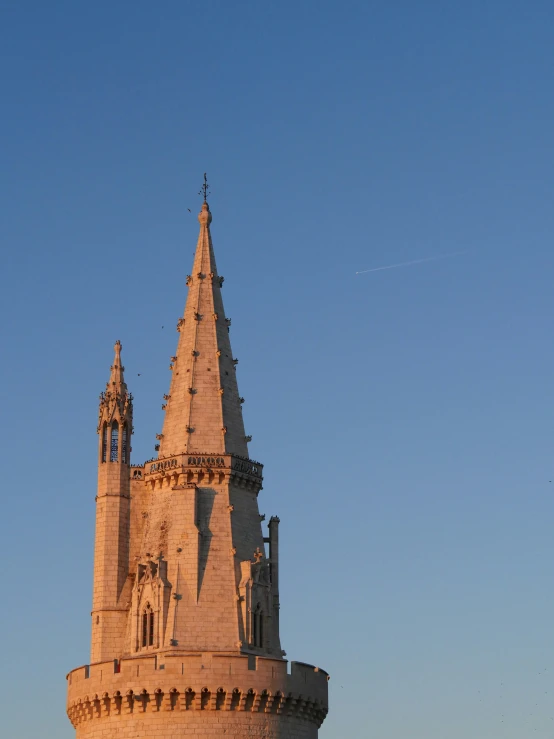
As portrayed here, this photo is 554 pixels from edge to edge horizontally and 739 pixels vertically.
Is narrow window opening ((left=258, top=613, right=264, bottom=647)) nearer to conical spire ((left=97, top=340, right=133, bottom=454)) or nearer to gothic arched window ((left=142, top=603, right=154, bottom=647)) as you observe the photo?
gothic arched window ((left=142, top=603, right=154, bottom=647))

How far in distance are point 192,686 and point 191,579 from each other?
4786 millimetres

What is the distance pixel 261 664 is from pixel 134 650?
5252 mm

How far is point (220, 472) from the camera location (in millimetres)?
60312

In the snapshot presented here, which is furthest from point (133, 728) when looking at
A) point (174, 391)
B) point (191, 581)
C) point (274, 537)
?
point (174, 391)

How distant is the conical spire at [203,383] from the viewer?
200 feet

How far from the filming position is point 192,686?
2162 inches

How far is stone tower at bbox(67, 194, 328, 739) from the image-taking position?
55.4 m

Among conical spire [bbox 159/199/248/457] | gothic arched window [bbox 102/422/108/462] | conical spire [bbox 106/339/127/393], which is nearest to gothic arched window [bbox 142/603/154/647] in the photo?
conical spire [bbox 159/199/248/457]

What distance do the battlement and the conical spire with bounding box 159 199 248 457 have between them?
9021 mm

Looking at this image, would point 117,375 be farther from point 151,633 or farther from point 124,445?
point 151,633

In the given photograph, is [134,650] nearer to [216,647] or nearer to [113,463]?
[216,647]

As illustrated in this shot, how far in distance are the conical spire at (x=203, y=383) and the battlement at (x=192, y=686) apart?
902 cm

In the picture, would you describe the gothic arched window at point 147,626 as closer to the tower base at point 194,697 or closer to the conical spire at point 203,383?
the tower base at point 194,697

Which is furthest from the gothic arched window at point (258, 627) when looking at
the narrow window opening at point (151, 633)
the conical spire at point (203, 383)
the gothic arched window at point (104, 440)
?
the gothic arched window at point (104, 440)
